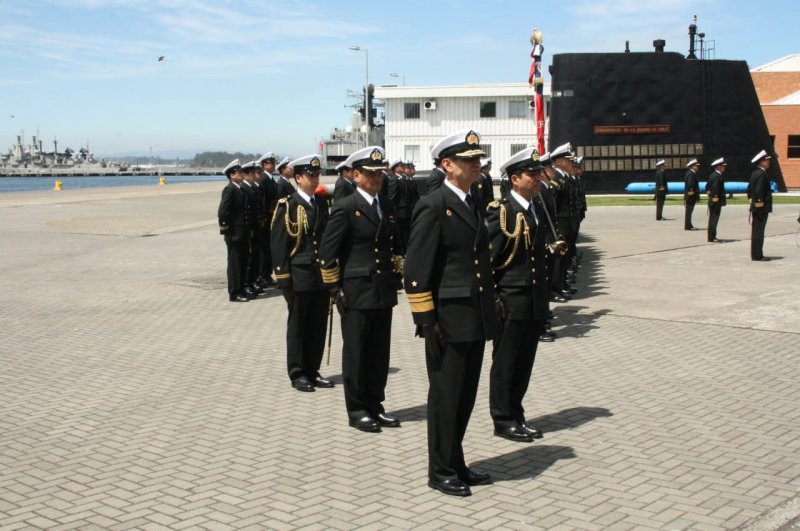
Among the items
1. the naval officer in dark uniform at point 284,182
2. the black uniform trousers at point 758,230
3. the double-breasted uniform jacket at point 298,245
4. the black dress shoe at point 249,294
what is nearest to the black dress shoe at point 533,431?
the double-breasted uniform jacket at point 298,245

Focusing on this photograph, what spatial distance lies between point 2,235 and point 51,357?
15.7 m

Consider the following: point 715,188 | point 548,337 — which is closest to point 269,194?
point 548,337

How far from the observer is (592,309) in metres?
12.3

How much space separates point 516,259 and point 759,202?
11.3 metres

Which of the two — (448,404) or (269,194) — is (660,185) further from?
(448,404)

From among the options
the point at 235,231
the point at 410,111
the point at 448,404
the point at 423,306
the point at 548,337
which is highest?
the point at 410,111

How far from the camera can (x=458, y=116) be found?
50.2 metres

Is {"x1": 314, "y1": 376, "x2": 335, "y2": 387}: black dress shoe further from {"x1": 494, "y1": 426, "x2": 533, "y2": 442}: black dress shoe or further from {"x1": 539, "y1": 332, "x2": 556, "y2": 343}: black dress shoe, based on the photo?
{"x1": 539, "y1": 332, "x2": 556, "y2": 343}: black dress shoe

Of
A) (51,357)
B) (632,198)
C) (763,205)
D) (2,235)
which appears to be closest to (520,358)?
(51,357)

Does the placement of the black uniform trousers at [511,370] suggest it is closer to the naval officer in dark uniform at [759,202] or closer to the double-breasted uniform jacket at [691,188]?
the naval officer in dark uniform at [759,202]

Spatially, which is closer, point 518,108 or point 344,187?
point 344,187

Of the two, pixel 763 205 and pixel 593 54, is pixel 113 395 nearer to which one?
pixel 763 205

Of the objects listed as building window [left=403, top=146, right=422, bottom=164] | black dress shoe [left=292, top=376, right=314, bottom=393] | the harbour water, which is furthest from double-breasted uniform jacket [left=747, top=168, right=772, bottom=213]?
the harbour water

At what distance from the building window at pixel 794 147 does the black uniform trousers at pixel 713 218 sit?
25.2 meters
